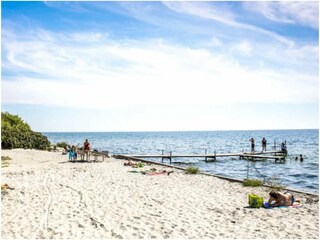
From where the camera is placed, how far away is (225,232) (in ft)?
29.5

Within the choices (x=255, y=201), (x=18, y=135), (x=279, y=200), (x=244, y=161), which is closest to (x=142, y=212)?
(x=255, y=201)

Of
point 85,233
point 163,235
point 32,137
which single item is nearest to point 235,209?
point 163,235

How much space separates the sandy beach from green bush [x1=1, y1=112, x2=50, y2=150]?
20.5m

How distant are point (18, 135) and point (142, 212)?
30744 millimetres

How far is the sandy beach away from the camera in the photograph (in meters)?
8.93

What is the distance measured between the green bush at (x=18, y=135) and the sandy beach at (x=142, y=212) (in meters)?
20.5

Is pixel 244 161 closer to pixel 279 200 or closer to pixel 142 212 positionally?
pixel 279 200

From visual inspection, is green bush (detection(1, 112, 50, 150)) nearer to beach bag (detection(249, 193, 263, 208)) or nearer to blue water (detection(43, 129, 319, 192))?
blue water (detection(43, 129, 319, 192))

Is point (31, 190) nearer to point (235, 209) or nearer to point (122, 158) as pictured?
point (235, 209)

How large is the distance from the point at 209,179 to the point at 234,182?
146 cm

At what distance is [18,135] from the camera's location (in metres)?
37.5

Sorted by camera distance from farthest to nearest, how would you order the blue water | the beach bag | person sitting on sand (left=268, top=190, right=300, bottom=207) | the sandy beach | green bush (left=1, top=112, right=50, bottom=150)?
green bush (left=1, top=112, right=50, bottom=150) < the blue water < person sitting on sand (left=268, top=190, right=300, bottom=207) < the beach bag < the sandy beach

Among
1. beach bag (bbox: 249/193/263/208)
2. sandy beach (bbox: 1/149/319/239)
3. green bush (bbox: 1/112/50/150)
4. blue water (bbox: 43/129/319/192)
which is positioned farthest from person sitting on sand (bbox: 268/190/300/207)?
green bush (bbox: 1/112/50/150)

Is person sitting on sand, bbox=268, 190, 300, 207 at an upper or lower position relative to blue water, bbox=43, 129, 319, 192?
upper
